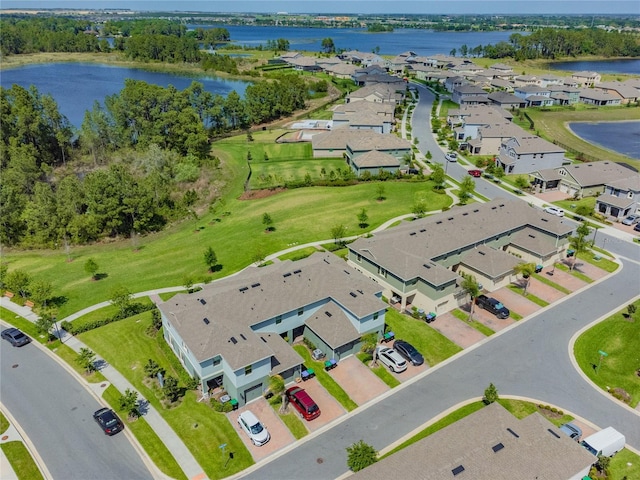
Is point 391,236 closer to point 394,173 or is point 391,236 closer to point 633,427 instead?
point 633,427

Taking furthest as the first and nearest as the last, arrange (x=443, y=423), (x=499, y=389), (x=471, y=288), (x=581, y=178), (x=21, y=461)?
(x=581, y=178)
(x=471, y=288)
(x=499, y=389)
(x=443, y=423)
(x=21, y=461)

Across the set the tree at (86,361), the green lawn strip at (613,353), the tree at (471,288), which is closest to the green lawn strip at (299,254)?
the tree at (471,288)

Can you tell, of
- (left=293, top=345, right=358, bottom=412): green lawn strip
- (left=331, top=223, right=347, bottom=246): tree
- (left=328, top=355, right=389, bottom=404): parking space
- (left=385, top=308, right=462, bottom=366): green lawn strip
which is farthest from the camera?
(left=331, top=223, right=347, bottom=246): tree

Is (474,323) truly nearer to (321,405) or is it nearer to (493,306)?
(493,306)

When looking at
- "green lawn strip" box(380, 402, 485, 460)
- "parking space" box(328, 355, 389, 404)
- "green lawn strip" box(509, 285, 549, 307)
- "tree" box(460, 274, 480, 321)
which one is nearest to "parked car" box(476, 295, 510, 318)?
"tree" box(460, 274, 480, 321)

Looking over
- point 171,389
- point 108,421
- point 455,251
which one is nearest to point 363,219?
point 455,251

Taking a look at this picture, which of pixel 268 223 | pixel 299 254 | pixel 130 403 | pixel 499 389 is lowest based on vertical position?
pixel 499 389

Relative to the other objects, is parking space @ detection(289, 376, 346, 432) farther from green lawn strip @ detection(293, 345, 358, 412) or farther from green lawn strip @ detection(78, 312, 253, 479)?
green lawn strip @ detection(78, 312, 253, 479)

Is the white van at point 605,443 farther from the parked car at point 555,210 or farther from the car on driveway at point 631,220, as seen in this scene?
the car on driveway at point 631,220
